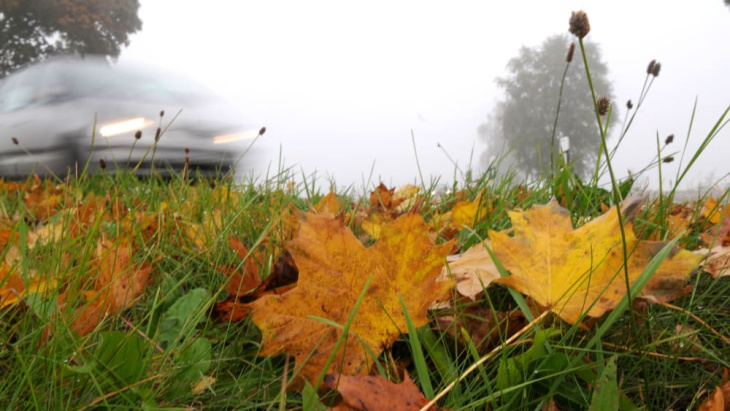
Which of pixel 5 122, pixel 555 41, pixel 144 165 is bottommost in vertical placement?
pixel 144 165

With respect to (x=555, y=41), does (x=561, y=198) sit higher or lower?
lower

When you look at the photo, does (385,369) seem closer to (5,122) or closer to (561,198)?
(561,198)

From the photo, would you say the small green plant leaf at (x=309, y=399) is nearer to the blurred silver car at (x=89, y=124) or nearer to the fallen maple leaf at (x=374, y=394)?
the fallen maple leaf at (x=374, y=394)

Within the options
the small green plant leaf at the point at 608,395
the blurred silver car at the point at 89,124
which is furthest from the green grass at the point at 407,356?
the blurred silver car at the point at 89,124

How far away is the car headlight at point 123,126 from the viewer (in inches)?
177

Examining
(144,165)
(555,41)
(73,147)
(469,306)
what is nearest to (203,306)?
(469,306)

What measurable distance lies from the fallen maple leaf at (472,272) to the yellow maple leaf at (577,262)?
0.15ft

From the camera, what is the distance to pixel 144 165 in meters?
3.84

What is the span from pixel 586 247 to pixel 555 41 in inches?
1938

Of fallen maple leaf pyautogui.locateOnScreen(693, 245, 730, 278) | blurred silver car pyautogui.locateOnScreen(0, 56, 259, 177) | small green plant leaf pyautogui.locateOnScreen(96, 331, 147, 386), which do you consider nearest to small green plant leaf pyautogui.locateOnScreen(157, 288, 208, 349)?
small green plant leaf pyautogui.locateOnScreen(96, 331, 147, 386)

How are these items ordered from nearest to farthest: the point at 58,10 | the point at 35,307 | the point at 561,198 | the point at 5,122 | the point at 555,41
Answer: the point at 35,307, the point at 561,198, the point at 5,122, the point at 58,10, the point at 555,41

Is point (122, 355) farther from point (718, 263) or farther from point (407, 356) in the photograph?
point (718, 263)

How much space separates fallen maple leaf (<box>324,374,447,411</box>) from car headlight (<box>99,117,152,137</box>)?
446 cm

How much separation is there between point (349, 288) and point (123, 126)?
4716 millimetres
